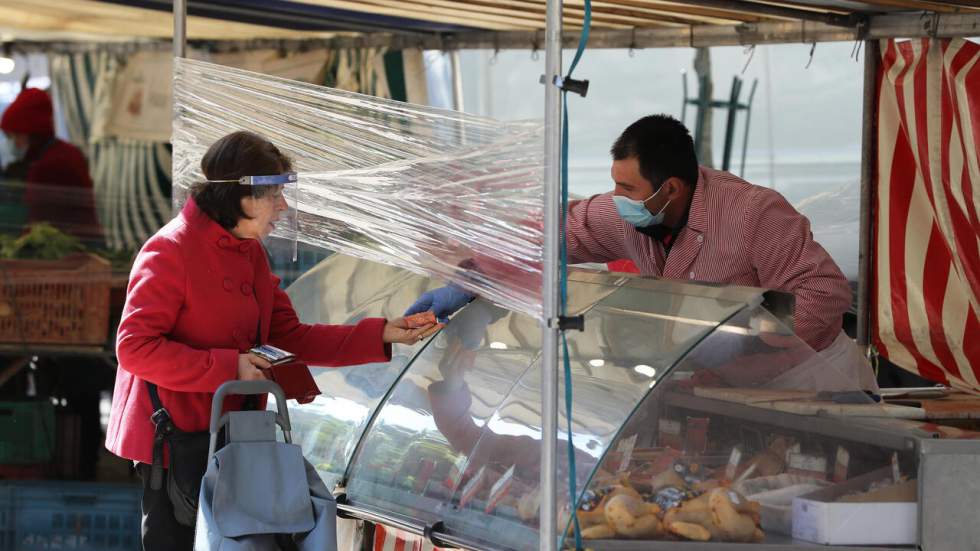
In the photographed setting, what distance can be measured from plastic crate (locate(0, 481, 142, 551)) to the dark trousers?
1.76 m

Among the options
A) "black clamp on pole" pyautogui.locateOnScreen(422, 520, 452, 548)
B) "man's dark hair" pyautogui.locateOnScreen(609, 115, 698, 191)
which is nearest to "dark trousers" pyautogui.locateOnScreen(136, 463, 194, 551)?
"black clamp on pole" pyautogui.locateOnScreen(422, 520, 452, 548)

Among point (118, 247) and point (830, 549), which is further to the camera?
point (118, 247)

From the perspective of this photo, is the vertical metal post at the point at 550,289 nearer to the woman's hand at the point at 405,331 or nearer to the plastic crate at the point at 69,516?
the woman's hand at the point at 405,331

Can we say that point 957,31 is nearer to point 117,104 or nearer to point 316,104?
point 316,104

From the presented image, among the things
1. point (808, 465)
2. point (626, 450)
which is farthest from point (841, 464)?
point (626, 450)

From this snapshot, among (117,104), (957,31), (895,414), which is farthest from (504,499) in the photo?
(117,104)

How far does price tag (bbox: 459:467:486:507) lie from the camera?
3010 millimetres

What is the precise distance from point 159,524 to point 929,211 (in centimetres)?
300

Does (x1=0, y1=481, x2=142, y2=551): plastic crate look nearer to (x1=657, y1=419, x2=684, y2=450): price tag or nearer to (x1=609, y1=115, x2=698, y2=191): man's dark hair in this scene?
(x1=609, y1=115, x2=698, y2=191): man's dark hair

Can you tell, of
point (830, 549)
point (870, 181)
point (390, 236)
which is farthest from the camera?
point (870, 181)

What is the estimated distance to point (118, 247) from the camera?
6918 mm

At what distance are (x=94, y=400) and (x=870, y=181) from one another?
4.19 m

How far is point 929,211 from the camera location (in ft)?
15.2

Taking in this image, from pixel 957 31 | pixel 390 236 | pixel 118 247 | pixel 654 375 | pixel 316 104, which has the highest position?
pixel 957 31
